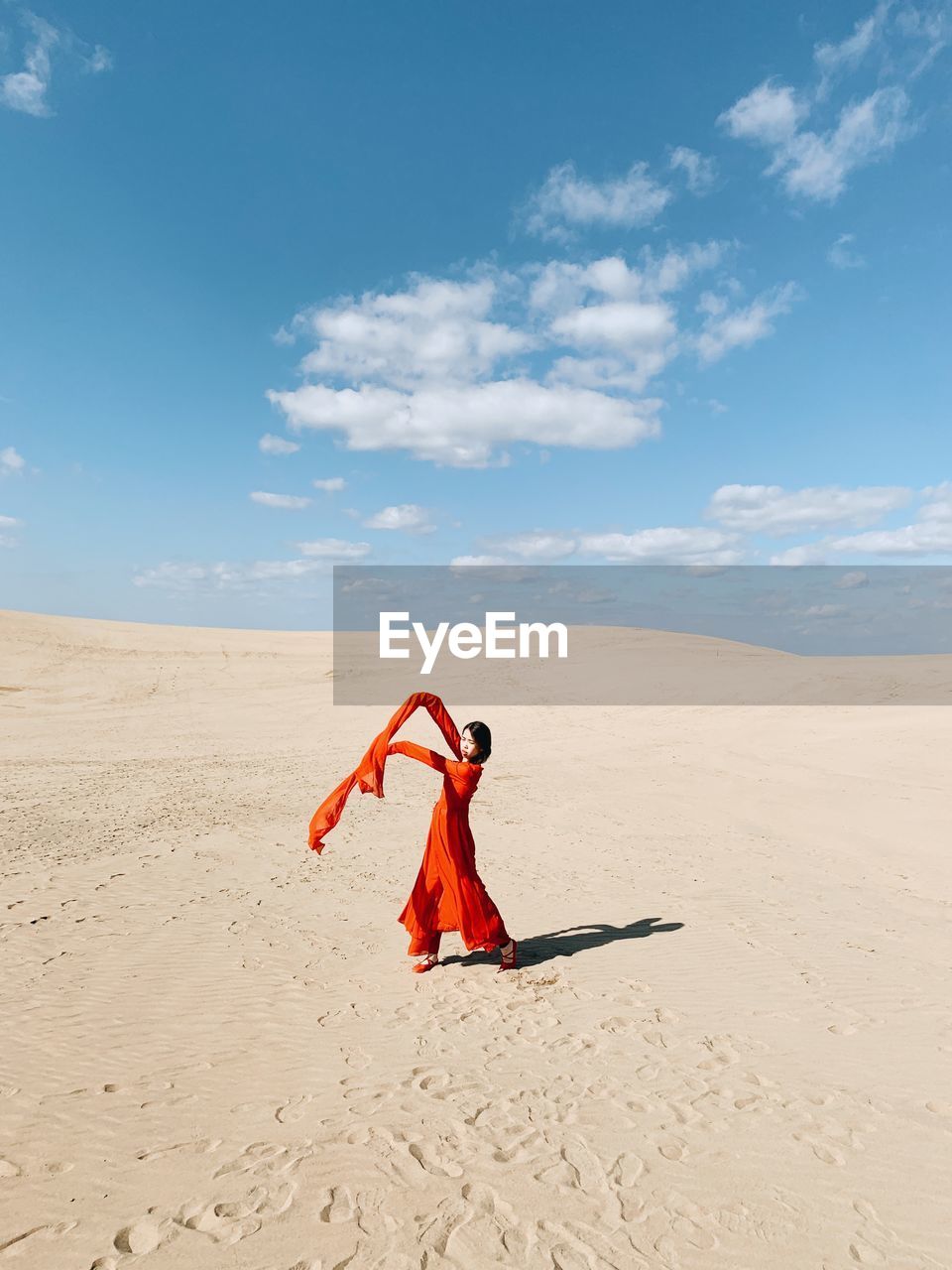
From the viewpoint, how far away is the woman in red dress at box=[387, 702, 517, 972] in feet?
21.3

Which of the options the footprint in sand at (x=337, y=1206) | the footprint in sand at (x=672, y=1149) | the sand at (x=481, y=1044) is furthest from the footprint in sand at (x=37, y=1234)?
the footprint in sand at (x=672, y=1149)

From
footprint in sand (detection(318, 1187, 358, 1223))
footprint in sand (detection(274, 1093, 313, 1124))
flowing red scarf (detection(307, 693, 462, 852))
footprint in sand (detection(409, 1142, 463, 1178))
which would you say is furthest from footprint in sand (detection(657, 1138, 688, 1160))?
flowing red scarf (detection(307, 693, 462, 852))

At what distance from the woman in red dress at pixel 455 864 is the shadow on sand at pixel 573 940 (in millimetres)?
689

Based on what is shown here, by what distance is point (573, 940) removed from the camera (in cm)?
796

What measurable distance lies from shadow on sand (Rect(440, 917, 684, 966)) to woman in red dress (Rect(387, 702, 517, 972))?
69 cm

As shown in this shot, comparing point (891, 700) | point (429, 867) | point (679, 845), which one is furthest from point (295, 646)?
point (429, 867)

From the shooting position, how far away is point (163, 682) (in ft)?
110

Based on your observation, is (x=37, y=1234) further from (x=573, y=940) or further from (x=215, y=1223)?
(x=573, y=940)

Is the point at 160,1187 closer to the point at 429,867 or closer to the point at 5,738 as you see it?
the point at 429,867

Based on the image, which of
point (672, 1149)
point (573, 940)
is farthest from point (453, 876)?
point (672, 1149)

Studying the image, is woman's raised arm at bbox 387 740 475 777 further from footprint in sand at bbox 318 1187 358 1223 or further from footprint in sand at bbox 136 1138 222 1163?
footprint in sand at bbox 318 1187 358 1223

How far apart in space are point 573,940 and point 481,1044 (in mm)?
2671

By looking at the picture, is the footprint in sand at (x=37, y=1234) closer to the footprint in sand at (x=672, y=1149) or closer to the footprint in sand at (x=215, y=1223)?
the footprint in sand at (x=215, y=1223)

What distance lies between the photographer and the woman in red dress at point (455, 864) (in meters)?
6.50
